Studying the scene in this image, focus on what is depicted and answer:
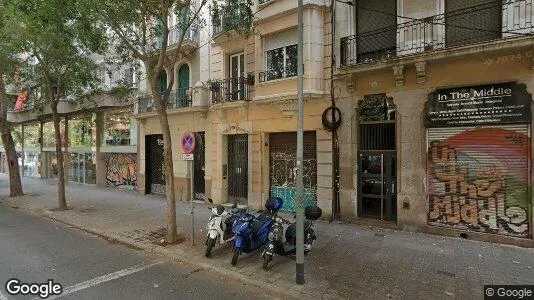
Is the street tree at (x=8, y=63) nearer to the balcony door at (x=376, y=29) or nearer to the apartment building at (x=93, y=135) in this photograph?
the apartment building at (x=93, y=135)

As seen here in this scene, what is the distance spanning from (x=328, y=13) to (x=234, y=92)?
453 centimetres

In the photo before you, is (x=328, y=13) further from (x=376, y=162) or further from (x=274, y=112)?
(x=376, y=162)

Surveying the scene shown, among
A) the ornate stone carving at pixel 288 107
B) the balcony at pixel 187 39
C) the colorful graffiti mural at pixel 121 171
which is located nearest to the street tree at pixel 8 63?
the colorful graffiti mural at pixel 121 171

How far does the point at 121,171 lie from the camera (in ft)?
60.9

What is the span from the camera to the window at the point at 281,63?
10.9 m

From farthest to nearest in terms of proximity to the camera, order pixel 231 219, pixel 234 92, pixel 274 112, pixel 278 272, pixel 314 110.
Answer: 1. pixel 234 92
2. pixel 274 112
3. pixel 314 110
4. pixel 231 219
5. pixel 278 272

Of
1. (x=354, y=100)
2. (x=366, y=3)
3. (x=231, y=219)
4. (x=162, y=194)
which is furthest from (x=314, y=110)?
(x=162, y=194)

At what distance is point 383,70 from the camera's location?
891 centimetres

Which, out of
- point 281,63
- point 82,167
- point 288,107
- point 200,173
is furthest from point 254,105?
point 82,167

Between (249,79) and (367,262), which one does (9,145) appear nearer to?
(249,79)

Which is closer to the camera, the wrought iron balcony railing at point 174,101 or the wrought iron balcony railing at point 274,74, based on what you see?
the wrought iron balcony railing at point 274,74

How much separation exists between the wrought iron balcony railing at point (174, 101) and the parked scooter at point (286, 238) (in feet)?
29.8

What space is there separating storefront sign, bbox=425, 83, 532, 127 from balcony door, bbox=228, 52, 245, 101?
6.62 metres

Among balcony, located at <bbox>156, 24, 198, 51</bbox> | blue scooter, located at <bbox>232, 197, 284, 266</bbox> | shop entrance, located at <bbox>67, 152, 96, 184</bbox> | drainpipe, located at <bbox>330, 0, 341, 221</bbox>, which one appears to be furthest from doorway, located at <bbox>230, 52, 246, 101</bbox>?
shop entrance, located at <bbox>67, 152, 96, 184</bbox>
